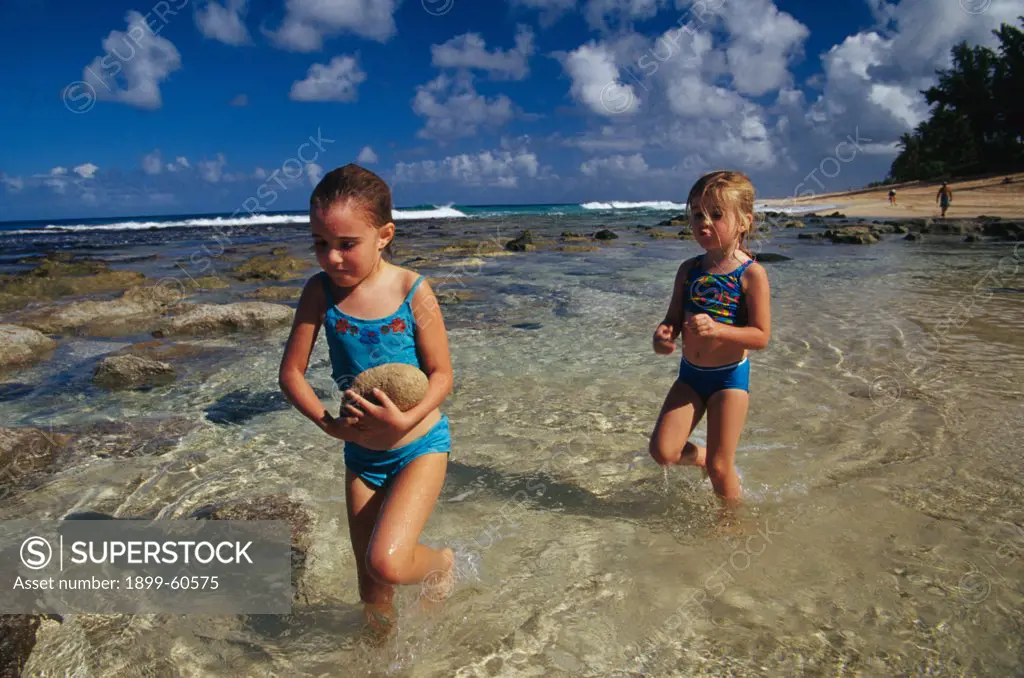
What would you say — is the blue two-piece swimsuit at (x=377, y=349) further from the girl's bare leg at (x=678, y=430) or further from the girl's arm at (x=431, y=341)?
the girl's bare leg at (x=678, y=430)

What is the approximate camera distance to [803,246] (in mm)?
22266

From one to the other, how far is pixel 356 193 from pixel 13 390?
5981mm

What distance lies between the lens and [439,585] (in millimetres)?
3033

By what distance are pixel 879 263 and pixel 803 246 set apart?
20.8ft

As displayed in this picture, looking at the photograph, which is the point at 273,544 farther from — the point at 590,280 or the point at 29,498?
the point at 590,280

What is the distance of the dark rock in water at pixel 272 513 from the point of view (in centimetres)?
369

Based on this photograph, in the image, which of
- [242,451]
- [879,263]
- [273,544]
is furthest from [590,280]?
[273,544]

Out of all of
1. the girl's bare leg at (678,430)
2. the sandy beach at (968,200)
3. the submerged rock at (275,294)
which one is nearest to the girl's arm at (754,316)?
the girl's bare leg at (678,430)

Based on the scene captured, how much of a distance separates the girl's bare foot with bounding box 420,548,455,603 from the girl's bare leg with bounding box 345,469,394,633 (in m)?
0.17

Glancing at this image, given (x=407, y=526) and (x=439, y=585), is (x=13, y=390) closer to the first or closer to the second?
(x=439, y=585)

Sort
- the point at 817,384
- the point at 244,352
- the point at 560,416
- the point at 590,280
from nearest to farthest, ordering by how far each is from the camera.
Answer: the point at 560,416
the point at 817,384
the point at 244,352
the point at 590,280

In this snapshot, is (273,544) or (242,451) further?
(242,451)

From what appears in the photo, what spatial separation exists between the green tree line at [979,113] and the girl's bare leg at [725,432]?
208 feet

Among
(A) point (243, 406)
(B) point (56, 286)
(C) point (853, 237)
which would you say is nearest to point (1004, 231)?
(C) point (853, 237)
